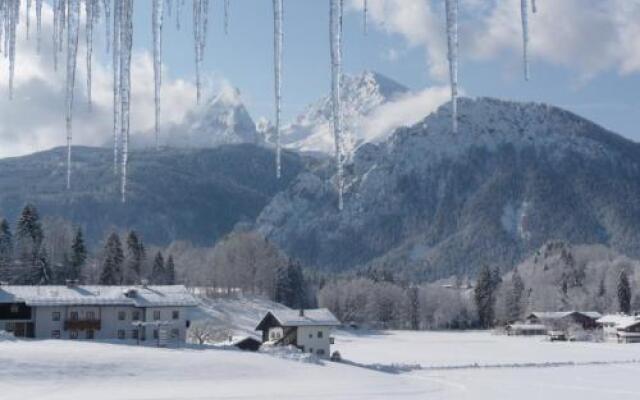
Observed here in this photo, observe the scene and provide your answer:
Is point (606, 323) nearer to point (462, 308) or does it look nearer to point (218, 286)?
point (462, 308)

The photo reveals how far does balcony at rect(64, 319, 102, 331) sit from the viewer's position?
61438mm

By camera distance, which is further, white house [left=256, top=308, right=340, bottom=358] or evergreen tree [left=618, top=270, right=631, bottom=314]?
evergreen tree [left=618, top=270, right=631, bottom=314]

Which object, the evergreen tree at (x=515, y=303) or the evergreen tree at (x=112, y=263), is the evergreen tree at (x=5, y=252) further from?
the evergreen tree at (x=515, y=303)

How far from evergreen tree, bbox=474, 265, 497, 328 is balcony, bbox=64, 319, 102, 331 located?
106574 mm

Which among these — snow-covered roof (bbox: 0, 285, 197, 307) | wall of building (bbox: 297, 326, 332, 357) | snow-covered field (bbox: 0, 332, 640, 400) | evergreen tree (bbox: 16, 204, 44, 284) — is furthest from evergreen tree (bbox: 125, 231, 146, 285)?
snow-covered field (bbox: 0, 332, 640, 400)

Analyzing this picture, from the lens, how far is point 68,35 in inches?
371

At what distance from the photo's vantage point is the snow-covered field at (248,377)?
132 ft

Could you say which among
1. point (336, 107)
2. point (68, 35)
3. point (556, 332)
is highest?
point (68, 35)

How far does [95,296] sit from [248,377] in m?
20.6

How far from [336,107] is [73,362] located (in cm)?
4035

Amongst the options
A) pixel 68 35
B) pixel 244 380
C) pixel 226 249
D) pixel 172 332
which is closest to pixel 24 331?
pixel 172 332

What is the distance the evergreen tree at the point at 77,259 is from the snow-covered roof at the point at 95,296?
36.1m

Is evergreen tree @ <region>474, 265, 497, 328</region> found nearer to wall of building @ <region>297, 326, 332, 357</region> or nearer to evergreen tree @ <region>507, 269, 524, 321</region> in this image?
evergreen tree @ <region>507, 269, 524, 321</region>

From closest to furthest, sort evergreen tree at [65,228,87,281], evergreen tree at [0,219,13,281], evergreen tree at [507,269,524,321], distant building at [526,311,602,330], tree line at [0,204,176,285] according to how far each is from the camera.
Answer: tree line at [0,204,176,285], evergreen tree at [0,219,13,281], evergreen tree at [65,228,87,281], distant building at [526,311,602,330], evergreen tree at [507,269,524,321]
